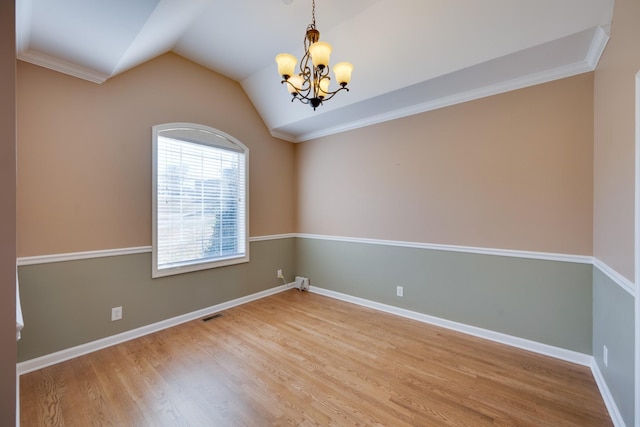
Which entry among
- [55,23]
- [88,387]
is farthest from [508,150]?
[88,387]

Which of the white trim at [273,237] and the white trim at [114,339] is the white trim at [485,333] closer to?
the white trim at [273,237]

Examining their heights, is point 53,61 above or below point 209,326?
above

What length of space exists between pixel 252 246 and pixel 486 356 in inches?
124

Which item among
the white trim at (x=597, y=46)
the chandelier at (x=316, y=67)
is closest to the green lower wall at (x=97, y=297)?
the chandelier at (x=316, y=67)

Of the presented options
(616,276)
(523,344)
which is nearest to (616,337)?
(616,276)

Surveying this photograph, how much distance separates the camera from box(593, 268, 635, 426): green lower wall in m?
1.47

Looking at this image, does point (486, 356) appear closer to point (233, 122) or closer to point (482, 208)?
point (482, 208)

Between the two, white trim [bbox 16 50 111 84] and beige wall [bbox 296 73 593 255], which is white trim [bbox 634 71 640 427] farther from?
white trim [bbox 16 50 111 84]

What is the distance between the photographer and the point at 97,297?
8.38 ft

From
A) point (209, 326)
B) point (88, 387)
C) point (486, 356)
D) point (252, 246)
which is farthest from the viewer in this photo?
point (252, 246)

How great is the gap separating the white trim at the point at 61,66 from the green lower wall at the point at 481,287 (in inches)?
133

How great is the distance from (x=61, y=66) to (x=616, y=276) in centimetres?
466

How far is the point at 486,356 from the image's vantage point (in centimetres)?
242

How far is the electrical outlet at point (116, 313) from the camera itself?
8.65ft
